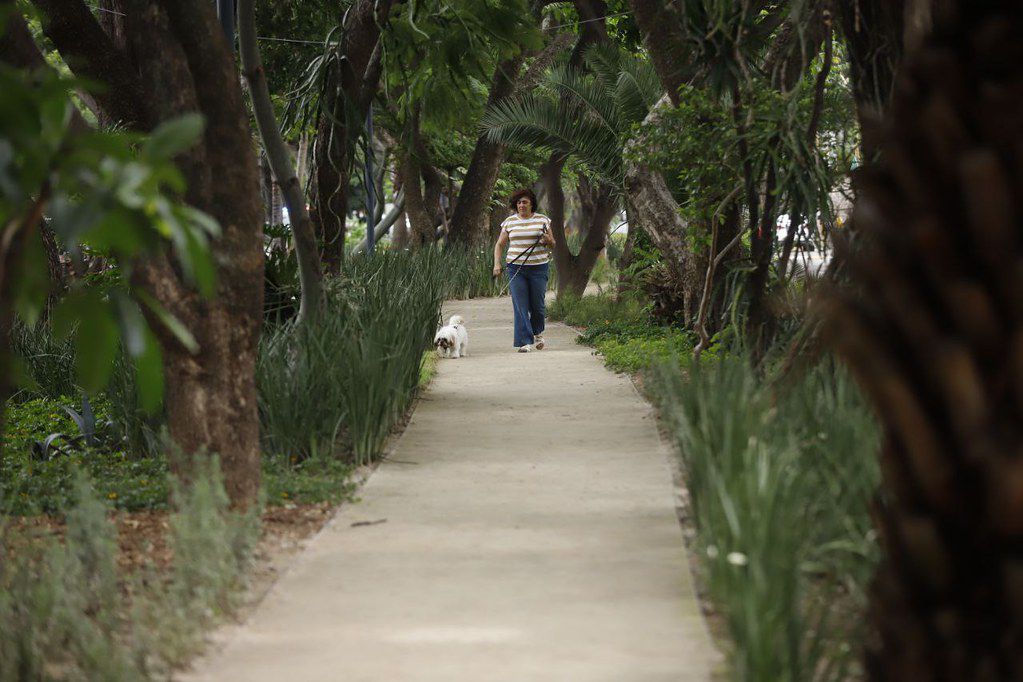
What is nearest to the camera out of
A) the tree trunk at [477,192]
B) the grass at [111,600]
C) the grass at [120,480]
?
the grass at [111,600]

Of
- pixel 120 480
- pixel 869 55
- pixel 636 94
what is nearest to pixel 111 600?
pixel 120 480

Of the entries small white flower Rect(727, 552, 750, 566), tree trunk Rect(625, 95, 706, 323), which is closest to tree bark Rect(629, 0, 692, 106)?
tree trunk Rect(625, 95, 706, 323)

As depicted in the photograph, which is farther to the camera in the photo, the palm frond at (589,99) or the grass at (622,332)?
the palm frond at (589,99)

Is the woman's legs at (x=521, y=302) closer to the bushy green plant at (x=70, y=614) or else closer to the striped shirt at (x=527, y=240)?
the striped shirt at (x=527, y=240)

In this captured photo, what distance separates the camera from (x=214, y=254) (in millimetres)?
6758

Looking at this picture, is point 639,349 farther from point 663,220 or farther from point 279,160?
point 279,160

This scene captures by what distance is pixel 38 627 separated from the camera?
14.4 feet

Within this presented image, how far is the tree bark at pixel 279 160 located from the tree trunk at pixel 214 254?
1.88 m

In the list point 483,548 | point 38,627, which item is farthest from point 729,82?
point 38,627

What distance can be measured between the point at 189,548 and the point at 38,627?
2.41ft

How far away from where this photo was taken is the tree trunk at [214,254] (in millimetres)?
6566

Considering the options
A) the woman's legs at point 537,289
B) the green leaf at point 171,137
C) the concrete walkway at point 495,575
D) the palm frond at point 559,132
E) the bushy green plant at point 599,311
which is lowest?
the concrete walkway at point 495,575

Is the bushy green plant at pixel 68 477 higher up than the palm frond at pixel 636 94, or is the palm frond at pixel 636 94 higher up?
the palm frond at pixel 636 94

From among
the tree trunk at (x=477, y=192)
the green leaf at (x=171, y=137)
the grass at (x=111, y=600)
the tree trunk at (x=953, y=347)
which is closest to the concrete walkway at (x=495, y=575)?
the grass at (x=111, y=600)
